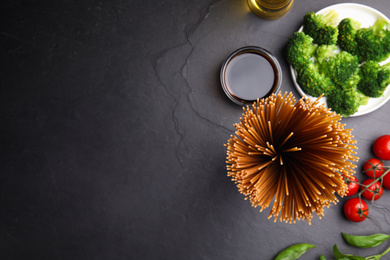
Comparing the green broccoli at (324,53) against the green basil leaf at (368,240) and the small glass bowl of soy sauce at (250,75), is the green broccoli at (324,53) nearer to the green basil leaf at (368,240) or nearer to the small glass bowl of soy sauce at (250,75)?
the small glass bowl of soy sauce at (250,75)

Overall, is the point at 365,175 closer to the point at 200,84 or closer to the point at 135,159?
the point at 200,84

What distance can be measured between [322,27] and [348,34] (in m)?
0.08

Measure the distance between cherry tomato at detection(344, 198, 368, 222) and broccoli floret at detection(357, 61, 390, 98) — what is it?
31 cm

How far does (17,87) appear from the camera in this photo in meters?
1.09

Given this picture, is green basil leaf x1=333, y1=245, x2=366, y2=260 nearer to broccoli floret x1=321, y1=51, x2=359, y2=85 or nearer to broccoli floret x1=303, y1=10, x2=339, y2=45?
broccoli floret x1=321, y1=51, x2=359, y2=85

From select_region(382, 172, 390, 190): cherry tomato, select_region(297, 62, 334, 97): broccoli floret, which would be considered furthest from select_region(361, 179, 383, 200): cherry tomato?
select_region(297, 62, 334, 97): broccoli floret

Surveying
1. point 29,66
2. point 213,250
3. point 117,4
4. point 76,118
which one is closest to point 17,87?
point 29,66

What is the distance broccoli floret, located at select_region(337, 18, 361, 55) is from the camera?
97cm


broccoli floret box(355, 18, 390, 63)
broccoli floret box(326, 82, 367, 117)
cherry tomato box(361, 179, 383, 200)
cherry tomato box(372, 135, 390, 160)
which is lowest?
cherry tomato box(361, 179, 383, 200)

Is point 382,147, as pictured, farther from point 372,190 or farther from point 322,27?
point 322,27

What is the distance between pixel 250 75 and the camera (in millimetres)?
1009

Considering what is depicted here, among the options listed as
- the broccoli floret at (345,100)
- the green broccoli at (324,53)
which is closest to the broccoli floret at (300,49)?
the green broccoli at (324,53)

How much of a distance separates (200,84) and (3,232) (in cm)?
75

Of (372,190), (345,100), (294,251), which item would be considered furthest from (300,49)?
(294,251)
